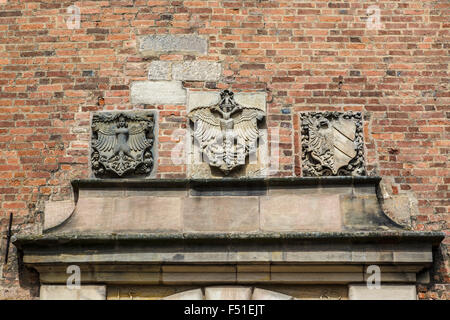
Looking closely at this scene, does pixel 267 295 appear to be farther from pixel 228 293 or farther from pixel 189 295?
pixel 189 295

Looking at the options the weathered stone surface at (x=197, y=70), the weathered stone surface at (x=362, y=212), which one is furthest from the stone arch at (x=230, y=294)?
the weathered stone surface at (x=197, y=70)

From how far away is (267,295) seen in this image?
19.3ft

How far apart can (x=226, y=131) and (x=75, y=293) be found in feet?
6.01

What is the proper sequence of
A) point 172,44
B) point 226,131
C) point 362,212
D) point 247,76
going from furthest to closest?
point 172,44 < point 247,76 < point 226,131 < point 362,212

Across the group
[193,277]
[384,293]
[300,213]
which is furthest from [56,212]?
[384,293]

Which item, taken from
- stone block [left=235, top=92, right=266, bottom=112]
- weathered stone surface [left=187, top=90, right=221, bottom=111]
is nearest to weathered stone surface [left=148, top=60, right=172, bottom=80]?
weathered stone surface [left=187, top=90, right=221, bottom=111]

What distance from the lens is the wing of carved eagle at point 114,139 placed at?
247 inches

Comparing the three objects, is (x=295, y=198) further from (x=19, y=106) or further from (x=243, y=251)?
(x=19, y=106)

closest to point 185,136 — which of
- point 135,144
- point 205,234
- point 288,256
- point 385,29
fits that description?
point 135,144

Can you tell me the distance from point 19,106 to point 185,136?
152 centimetres

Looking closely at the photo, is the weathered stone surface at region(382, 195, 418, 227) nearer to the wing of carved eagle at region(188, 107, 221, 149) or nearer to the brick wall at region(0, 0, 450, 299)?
the brick wall at region(0, 0, 450, 299)

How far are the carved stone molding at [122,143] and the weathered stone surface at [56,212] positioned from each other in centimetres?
36

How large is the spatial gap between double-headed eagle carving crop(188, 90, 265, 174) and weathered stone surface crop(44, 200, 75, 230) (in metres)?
1.22

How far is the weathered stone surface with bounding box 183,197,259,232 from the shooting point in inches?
236
